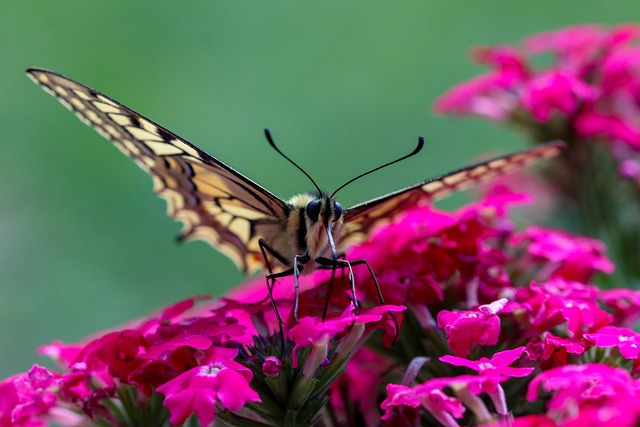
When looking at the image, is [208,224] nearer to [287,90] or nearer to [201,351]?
[201,351]

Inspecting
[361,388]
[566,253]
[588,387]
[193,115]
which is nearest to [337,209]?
[361,388]

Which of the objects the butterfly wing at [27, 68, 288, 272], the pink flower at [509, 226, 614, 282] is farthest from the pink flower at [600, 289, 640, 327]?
the butterfly wing at [27, 68, 288, 272]

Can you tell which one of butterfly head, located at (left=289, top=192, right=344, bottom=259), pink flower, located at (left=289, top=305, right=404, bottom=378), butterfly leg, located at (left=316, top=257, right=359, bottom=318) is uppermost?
butterfly head, located at (left=289, top=192, right=344, bottom=259)

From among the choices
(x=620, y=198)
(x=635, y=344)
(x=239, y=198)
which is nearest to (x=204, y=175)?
(x=239, y=198)

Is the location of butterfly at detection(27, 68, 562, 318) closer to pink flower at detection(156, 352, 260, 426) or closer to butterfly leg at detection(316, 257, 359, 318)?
butterfly leg at detection(316, 257, 359, 318)

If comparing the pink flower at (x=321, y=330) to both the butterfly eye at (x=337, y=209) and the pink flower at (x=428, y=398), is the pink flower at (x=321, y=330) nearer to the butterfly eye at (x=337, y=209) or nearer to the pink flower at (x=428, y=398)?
the pink flower at (x=428, y=398)

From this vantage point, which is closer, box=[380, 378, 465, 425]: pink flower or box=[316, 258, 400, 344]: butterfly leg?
box=[380, 378, 465, 425]: pink flower

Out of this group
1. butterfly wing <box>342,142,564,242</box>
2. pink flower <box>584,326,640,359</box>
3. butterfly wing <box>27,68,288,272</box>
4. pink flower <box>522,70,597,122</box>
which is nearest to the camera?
pink flower <box>584,326,640,359</box>

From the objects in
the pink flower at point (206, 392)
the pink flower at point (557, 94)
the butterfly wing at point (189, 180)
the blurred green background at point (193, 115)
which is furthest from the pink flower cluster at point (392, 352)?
the blurred green background at point (193, 115)
